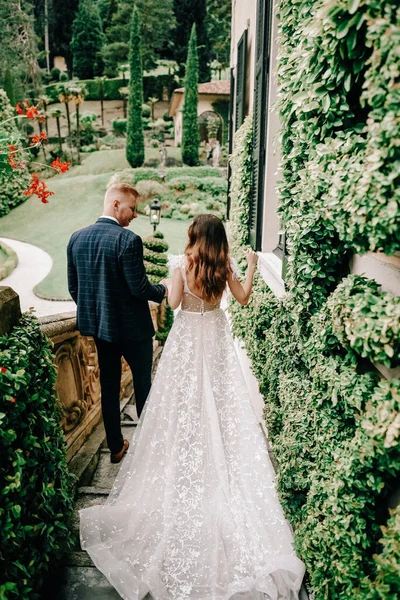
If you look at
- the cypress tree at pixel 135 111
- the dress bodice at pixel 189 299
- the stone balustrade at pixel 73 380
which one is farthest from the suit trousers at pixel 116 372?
the cypress tree at pixel 135 111

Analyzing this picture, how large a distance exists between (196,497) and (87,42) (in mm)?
37735

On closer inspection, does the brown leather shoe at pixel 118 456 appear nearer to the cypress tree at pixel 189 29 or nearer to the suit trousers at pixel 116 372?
the suit trousers at pixel 116 372

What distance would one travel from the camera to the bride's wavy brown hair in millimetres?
2596

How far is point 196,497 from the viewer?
2.60 metres

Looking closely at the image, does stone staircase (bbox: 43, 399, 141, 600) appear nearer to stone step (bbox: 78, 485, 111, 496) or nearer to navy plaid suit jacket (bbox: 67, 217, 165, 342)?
stone step (bbox: 78, 485, 111, 496)

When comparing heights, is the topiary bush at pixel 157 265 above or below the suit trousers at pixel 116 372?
below

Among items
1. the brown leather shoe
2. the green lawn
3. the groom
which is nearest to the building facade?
the groom

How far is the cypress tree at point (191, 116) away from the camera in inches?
954

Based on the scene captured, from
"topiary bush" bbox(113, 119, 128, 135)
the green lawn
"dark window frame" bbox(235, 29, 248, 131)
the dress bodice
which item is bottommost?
the green lawn

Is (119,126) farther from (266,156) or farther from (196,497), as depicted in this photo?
(196,497)

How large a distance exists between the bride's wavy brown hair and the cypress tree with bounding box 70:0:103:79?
3553 cm

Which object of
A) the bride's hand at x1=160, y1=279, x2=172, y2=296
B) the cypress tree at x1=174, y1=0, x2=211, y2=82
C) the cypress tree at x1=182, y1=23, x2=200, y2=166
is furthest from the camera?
the cypress tree at x1=174, y1=0, x2=211, y2=82

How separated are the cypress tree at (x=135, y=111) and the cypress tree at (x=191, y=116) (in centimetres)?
239

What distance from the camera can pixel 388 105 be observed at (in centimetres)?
117
